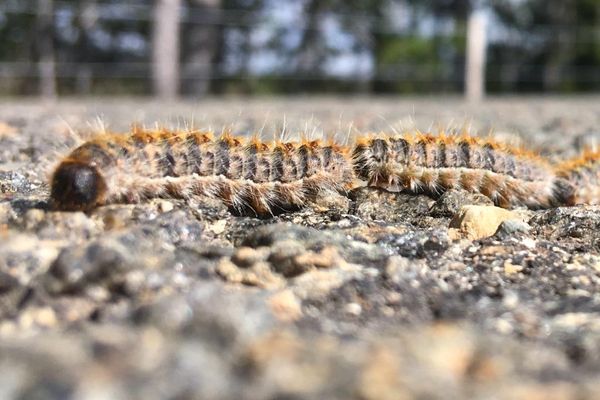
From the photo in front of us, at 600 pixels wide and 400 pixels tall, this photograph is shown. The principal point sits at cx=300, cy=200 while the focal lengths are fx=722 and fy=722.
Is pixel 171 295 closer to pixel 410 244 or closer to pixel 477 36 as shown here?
pixel 410 244

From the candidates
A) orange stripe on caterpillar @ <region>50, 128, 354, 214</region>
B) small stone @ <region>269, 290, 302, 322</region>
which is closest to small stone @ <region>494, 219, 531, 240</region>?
orange stripe on caterpillar @ <region>50, 128, 354, 214</region>

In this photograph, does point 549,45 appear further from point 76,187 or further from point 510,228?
point 76,187

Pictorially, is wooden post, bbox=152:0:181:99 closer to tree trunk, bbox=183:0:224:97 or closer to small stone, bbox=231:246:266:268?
tree trunk, bbox=183:0:224:97

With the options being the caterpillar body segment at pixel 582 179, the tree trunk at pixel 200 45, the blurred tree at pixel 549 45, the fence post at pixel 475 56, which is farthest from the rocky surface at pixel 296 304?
the blurred tree at pixel 549 45

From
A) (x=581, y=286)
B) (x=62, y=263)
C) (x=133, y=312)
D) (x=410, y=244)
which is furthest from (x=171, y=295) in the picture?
(x=581, y=286)

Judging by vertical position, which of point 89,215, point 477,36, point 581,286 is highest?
point 477,36

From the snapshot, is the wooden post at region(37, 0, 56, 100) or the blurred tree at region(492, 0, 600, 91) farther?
the blurred tree at region(492, 0, 600, 91)
